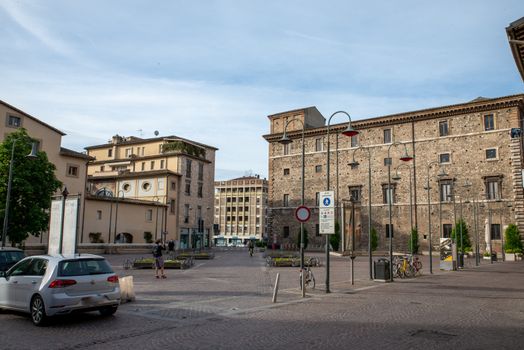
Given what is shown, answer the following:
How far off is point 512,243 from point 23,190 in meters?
43.4

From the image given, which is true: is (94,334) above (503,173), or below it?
below

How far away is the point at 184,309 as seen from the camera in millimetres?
12109

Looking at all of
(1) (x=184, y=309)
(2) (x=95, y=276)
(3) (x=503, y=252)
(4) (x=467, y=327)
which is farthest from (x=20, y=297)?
(3) (x=503, y=252)

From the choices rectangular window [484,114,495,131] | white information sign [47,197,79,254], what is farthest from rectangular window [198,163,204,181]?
white information sign [47,197,79,254]

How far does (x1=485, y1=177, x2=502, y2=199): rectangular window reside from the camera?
46906mm

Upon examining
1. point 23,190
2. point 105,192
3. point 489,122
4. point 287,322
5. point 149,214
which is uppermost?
point 489,122

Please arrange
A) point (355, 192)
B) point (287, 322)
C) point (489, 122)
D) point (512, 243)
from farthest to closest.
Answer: point (355, 192), point (489, 122), point (512, 243), point (287, 322)

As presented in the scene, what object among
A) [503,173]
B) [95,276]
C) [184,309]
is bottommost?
[184,309]

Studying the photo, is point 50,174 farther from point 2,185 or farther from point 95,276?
point 95,276

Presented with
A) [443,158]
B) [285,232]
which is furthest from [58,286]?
[285,232]

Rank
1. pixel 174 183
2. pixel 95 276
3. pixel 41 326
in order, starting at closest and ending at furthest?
pixel 41 326 → pixel 95 276 → pixel 174 183

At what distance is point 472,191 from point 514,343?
44208 millimetres

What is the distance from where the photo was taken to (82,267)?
10.4 m

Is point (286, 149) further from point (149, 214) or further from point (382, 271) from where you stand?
point (382, 271)
